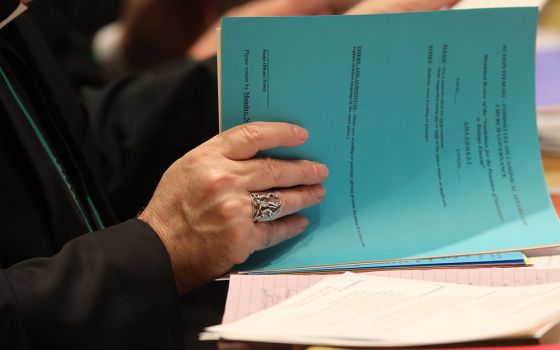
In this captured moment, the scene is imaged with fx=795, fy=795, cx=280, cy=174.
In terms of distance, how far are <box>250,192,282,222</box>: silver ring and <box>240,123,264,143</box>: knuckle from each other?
0.06m

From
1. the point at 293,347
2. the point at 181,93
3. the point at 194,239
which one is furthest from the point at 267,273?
the point at 181,93

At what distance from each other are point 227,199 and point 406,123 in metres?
0.20

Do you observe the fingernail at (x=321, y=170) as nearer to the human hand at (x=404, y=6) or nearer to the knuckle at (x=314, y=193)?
the knuckle at (x=314, y=193)

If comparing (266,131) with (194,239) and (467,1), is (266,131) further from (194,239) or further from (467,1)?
(467,1)

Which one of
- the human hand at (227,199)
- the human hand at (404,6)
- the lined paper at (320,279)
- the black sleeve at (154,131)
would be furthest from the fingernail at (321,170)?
the black sleeve at (154,131)

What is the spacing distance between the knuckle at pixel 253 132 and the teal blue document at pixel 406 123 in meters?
0.02

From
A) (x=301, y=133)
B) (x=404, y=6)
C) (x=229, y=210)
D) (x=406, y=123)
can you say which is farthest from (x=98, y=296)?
(x=404, y=6)

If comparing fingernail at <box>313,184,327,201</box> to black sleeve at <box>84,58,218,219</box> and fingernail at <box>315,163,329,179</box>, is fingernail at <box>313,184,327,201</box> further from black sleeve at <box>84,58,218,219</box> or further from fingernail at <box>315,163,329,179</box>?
black sleeve at <box>84,58,218,219</box>

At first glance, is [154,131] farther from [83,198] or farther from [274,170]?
[274,170]

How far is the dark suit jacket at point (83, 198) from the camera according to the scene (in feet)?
2.37

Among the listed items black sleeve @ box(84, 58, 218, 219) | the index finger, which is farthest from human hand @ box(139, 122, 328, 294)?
black sleeve @ box(84, 58, 218, 219)

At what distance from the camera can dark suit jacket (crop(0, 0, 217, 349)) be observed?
72 cm

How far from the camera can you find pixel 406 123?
0.82m

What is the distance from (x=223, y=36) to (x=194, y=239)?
7.9 inches
